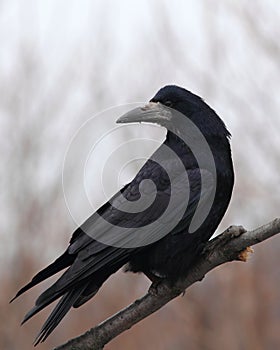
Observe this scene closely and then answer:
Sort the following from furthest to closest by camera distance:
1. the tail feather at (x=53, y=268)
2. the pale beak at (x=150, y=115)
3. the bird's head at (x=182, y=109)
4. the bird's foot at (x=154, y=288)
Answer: the bird's head at (x=182, y=109) < the pale beak at (x=150, y=115) < the bird's foot at (x=154, y=288) < the tail feather at (x=53, y=268)

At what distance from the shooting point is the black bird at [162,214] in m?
4.21

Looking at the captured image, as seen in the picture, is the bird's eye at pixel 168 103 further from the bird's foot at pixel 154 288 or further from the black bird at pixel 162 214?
the bird's foot at pixel 154 288

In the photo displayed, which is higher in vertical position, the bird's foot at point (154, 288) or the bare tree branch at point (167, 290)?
the bird's foot at point (154, 288)

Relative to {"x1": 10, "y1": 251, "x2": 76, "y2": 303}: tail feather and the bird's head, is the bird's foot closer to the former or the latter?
{"x1": 10, "y1": 251, "x2": 76, "y2": 303}: tail feather

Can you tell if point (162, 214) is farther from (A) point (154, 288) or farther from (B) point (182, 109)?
(B) point (182, 109)

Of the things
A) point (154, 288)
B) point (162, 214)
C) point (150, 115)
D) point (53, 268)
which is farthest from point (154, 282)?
point (150, 115)

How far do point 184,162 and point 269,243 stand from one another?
16.8ft

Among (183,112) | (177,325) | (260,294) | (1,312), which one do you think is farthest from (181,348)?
(183,112)

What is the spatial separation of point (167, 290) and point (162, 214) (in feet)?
1.45

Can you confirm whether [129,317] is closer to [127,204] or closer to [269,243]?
[127,204]

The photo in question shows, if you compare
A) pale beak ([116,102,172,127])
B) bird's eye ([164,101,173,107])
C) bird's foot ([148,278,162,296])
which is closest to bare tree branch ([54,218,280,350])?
bird's foot ([148,278,162,296])

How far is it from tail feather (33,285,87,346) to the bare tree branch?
0.11 metres

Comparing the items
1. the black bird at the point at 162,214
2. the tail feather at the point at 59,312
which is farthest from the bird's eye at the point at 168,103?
the tail feather at the point at 59,312

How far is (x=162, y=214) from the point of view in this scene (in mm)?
4465
